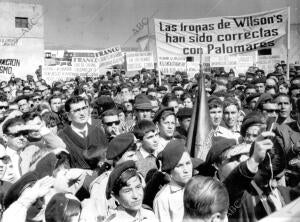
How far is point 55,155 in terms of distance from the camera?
4.60 metres

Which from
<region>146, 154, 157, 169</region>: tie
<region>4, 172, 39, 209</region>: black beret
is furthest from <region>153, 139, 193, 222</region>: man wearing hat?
<region>146, 154, 157, 169</region>: tie

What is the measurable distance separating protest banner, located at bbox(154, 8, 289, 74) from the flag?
234 inches

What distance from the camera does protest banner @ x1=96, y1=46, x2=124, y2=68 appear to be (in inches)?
Answer: 649

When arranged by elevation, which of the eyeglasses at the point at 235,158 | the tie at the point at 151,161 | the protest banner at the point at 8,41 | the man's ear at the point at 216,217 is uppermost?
the protest banner at the point at 8,41

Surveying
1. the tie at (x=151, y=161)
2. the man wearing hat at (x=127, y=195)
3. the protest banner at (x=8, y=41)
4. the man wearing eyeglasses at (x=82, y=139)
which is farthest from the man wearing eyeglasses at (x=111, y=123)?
the protest banner at (x=8, y=41)

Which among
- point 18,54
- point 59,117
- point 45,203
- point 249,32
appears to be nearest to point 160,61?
point 249,32

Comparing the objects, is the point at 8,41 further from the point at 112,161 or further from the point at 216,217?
the point at 216,217

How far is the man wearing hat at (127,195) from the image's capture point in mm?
3572

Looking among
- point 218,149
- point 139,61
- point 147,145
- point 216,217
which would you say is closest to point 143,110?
point 147,145

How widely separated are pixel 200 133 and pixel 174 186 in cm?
181

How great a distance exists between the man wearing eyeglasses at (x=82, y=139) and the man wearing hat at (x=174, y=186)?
111 cm

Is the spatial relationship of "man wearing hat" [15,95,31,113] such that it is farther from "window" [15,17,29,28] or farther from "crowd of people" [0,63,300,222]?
"window" [15,17,29,28]

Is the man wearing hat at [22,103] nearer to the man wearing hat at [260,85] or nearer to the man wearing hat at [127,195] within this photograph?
the man wearing hat at [260,85]

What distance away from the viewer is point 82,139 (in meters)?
5.83
